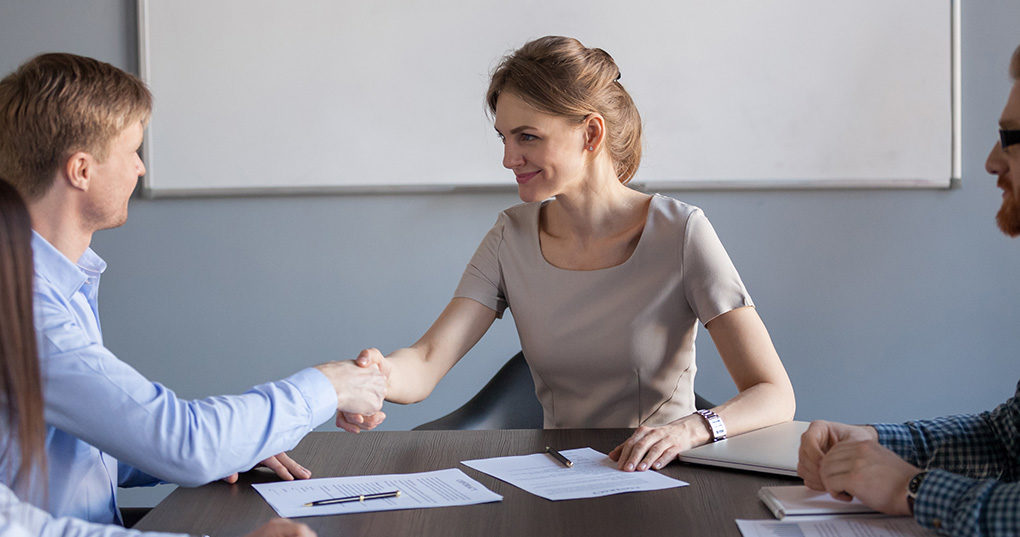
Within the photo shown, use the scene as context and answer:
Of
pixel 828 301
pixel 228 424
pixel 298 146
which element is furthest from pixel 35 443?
pixel 828 301

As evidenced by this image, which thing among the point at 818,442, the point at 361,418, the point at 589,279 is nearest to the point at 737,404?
the point at 818,442

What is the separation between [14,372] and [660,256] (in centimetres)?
139

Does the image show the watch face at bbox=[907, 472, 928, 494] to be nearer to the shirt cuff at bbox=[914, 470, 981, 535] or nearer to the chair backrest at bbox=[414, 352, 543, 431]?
the shirt cuff at bbox=[914, 470, 981, 535]

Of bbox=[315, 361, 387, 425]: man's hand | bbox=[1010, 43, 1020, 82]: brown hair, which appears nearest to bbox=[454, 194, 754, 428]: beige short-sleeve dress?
bbox=[315, 361, 387, 425]: man's hand

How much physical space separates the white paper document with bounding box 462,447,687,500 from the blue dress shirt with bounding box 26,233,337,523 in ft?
1.01

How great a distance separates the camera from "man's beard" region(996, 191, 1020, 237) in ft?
4.12

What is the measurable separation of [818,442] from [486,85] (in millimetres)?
1940

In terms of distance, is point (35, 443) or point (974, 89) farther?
point (974, 89)

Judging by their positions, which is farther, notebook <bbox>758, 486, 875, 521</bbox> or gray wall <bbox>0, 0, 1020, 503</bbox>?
gray wall <bbox>0, 0, 1020, 503</bbox>

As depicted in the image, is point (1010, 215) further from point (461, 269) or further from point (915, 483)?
point (461, 269)

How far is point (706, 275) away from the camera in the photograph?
1914mm

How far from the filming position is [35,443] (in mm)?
908

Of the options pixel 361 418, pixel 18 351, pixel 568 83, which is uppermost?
pixel 568 83

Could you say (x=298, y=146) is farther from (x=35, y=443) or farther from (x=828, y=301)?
(x=35, y=443)
